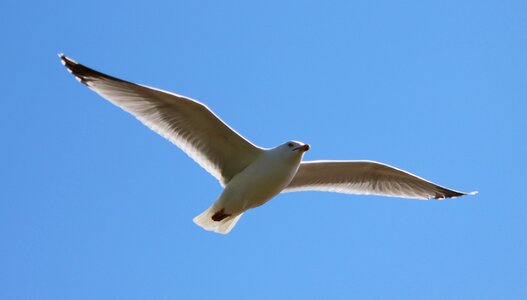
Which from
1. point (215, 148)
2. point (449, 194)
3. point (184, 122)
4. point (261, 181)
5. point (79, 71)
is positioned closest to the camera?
point (79, 71)

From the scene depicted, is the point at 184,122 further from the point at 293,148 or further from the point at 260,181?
the point at 293,148

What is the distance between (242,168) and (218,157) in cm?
30

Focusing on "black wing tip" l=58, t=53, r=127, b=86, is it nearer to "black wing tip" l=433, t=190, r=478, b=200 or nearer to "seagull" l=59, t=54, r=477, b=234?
"seagull" l=59, t=54, r=477, b=234

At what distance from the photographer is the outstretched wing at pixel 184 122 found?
990cm

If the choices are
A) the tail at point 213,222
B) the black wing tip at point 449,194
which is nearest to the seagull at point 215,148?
the tail at point 213,222

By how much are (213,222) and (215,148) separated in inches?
32.3

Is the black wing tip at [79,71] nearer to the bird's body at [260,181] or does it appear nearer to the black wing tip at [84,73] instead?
the black wing tip at [84,73]

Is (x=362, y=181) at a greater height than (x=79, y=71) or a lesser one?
greater

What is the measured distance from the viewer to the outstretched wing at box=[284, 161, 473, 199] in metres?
11.3

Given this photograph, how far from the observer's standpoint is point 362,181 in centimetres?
1180

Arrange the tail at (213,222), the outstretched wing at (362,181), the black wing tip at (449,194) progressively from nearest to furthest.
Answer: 1. the tail at (213,222)
2. the outstretched wing at (362,181)
3. the black wing tip at (449,194)

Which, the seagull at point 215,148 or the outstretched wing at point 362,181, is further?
the outstretched wing at point 362,181

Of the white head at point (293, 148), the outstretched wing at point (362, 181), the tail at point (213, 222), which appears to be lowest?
the tail at point (213, 222)

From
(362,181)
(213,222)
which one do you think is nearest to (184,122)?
(213,222)
